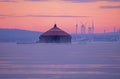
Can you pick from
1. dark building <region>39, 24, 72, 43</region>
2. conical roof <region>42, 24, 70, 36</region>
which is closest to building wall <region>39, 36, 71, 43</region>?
dark building <region>39, 24, 72, 43</region>

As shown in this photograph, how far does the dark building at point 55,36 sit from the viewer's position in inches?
3236

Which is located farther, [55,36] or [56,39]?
[55,36]

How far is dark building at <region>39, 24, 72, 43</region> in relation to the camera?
8219 centimetres

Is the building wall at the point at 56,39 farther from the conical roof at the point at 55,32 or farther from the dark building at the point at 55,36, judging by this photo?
the conical roof at the point at 55,32

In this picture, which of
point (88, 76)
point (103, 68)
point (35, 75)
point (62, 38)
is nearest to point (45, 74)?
point (35, 75)

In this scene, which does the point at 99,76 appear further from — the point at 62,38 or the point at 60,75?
the point at 62,38

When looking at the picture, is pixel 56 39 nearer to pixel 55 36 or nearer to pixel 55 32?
pixel 55 36

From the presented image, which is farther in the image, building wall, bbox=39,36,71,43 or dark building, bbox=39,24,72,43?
dark building, bbox=39,24,72,43

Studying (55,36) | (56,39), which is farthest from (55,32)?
(56,39)

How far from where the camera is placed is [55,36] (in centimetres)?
8450

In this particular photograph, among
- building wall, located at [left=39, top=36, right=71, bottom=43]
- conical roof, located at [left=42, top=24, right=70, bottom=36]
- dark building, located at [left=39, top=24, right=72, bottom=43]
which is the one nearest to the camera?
building wall, located at [left=39, top=36, right=71, bottom=43]

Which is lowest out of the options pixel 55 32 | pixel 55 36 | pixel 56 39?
pixel 56 39

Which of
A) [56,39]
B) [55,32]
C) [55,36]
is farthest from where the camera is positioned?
[55,32]

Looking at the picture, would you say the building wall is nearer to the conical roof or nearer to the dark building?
the dark building
